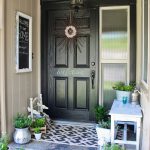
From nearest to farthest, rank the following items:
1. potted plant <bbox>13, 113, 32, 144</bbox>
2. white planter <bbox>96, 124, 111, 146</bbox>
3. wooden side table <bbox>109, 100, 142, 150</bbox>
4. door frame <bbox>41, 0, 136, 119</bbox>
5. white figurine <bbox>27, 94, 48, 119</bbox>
Result: wooden side table <bbox>109, 100, 142, 150</bbox>, white planter <bbox>96, 124, 111, 146</bbox>, potted plant <bbox>13, 113, 32, 144</bbox>, white figurine <bbox>27, 94, 48, 119</bbox>, door frame <bbox>41, 0, 136, 119</bbox>

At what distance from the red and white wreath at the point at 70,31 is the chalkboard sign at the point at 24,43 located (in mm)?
665

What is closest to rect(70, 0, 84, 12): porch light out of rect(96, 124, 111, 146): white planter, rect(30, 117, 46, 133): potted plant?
rect(30, 117, 46, 133): potted plant

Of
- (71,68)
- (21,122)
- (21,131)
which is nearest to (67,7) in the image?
(71,68)

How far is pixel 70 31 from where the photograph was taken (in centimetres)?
445

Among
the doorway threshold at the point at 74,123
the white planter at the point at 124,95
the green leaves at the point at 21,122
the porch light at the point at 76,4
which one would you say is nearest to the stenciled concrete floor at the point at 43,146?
the green leaves at the point at 21,122

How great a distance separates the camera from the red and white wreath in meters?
4.44

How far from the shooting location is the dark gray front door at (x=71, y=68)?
4.43 metres

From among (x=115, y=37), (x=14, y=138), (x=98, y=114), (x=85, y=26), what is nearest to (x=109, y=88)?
(x=98, y=114)

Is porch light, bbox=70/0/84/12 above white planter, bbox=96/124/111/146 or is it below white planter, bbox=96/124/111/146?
above

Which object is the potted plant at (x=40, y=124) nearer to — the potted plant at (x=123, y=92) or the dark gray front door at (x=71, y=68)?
the dark gray front door at (x=71, y=68)

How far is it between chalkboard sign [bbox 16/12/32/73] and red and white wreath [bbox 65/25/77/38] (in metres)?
0.66

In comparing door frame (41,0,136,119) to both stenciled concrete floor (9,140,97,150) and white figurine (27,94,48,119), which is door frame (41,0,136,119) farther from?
stenciled concrete floor (9,140,97,150)

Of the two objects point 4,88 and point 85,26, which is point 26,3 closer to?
point 85,26

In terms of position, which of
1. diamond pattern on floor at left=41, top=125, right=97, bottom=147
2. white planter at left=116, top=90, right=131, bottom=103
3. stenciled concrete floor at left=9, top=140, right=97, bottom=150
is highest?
white planter at left=116, top=90, right=131, bottom=103
